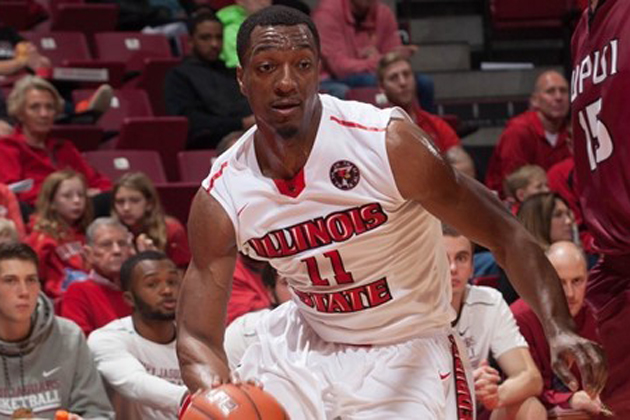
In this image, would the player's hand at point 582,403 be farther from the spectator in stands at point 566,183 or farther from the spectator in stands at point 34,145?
the spectator in stands at point 34,145

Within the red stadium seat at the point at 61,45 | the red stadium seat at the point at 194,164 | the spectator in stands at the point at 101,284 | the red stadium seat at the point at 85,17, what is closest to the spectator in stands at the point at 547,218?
the spectator in stands at the point at 101,284

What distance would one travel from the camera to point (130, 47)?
10.3 m

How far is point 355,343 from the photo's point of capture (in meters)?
3.60

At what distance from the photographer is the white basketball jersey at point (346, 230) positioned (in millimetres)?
3469

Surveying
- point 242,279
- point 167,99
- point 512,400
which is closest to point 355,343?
point 512,400

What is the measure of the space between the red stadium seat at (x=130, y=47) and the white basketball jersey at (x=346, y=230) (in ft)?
22.2

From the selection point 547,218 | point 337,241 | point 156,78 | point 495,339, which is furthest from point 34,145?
point 337,241

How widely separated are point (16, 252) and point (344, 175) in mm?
2511

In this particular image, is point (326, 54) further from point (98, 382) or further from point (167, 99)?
point (98, 382)

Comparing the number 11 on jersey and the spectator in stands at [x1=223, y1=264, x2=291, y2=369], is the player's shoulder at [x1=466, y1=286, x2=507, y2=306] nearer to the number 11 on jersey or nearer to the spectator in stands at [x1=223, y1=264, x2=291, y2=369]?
the spectator in stands at [x1=223, y1=264, x2=291, y2=369]

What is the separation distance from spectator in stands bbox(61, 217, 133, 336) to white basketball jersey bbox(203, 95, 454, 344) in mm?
2861

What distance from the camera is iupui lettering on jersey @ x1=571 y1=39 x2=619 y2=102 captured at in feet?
12.7

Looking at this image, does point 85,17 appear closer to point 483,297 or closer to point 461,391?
point 483,297

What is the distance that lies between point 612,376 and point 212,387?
1.37 meters
